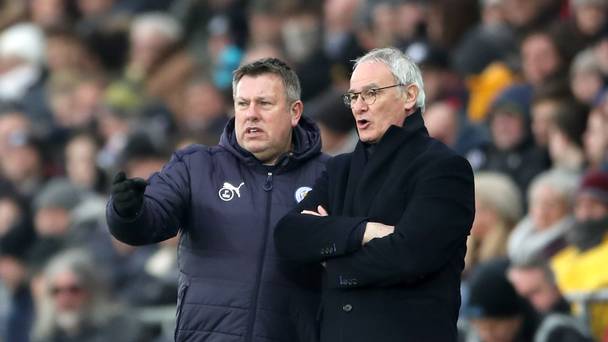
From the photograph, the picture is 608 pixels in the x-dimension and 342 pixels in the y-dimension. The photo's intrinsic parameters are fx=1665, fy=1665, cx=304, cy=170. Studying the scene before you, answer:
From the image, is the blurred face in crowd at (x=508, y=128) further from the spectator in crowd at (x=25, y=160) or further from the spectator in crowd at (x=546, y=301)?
the spectator in crowd at (x=25, y=160)

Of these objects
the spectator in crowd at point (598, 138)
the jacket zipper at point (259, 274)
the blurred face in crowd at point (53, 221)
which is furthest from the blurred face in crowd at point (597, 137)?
the blurred face in crowd at point (53, 221)

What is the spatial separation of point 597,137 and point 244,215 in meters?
3.85

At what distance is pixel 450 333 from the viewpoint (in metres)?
6.24

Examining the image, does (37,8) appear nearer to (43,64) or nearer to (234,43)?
(43,64)

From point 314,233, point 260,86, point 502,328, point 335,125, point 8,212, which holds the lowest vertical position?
point 502,328

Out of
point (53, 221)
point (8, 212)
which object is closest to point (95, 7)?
point (8, 212)

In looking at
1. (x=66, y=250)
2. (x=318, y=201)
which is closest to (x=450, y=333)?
(x=318, y=201)

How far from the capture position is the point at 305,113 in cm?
1195

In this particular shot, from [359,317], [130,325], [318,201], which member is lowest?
[130,325]

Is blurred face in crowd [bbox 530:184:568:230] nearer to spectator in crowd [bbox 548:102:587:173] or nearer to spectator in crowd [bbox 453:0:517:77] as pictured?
spectator in crowd [bbox 548:102:587:173]

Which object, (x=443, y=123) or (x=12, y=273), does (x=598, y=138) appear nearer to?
(x=443, y=123)

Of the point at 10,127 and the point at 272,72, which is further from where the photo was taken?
the point at 10,127

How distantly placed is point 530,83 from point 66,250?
3980 mm

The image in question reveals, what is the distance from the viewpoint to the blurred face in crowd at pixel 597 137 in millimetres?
10125
